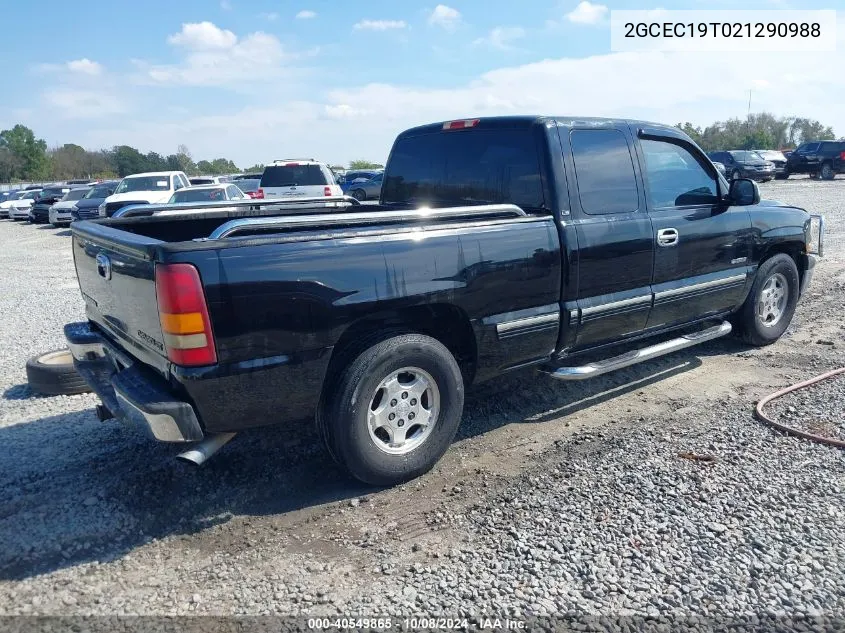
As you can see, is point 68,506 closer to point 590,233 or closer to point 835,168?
point 590,233

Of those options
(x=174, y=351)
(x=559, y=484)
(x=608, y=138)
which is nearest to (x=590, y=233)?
(x=608, y=138)

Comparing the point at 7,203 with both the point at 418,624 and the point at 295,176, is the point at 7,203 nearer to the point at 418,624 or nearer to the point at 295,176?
the point at 295,176

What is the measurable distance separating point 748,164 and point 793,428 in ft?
93.4

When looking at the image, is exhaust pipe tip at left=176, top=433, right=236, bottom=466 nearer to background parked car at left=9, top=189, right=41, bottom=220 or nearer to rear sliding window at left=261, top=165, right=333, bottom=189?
rear sliding window at left=261, top=165, right=333, bottom=189

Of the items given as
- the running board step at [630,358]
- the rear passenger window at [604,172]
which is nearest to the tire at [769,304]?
the running board step at [630,358]

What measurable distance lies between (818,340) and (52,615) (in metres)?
6.35

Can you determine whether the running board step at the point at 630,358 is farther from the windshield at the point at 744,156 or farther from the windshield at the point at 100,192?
the windshield at the point at 744,156

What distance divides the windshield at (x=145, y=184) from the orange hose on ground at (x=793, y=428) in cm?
1732

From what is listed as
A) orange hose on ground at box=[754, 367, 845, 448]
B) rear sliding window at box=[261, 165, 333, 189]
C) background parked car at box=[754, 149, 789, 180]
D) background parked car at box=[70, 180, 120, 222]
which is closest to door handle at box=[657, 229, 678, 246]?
orange hose on ground at box=[754, 367, 845, 448]

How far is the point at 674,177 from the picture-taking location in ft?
16.7

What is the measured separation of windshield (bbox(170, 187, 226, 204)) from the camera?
14672mm

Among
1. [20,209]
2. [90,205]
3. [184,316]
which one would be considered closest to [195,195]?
[90,205]

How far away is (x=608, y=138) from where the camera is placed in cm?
466

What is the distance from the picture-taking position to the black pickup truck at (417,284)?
3068mm
